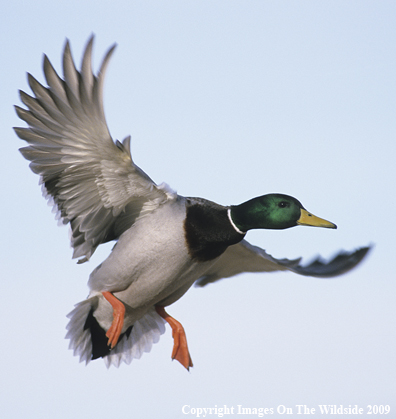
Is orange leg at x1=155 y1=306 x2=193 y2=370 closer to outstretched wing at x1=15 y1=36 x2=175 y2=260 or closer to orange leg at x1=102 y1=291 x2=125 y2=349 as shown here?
orange leg at x1=102 y1=291 x2=125 y2=349

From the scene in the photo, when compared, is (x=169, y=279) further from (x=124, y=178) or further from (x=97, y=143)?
(x=97, y=143)

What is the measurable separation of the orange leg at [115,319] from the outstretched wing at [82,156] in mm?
652

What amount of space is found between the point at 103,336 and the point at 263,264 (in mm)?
2062

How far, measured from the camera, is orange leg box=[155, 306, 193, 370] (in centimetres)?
674

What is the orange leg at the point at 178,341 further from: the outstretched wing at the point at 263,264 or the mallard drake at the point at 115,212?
the outstretched wing at the point at 263,264

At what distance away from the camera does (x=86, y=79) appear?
5.58 metres

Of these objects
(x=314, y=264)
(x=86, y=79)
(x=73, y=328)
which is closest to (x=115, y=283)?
(x=73, y=328)

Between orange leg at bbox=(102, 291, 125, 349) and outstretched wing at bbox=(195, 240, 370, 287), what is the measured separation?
1683mm

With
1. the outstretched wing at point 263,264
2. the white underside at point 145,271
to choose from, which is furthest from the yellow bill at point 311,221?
the outstretched wing at point 263,264

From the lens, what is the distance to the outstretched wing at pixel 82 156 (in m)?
5.66

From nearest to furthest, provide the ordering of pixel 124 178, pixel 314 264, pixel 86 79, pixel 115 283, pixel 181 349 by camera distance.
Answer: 1. pixel 86 79
2. pixel 124 178
3. pixel 115 283
4. pixel 181 349
5. pixel 314 264

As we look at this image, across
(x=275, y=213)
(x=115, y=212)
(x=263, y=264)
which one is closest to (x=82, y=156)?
(x=115, y=212)

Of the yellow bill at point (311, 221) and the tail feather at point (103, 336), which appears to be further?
the tail feather at point (103, 336)

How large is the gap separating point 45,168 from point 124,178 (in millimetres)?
725
